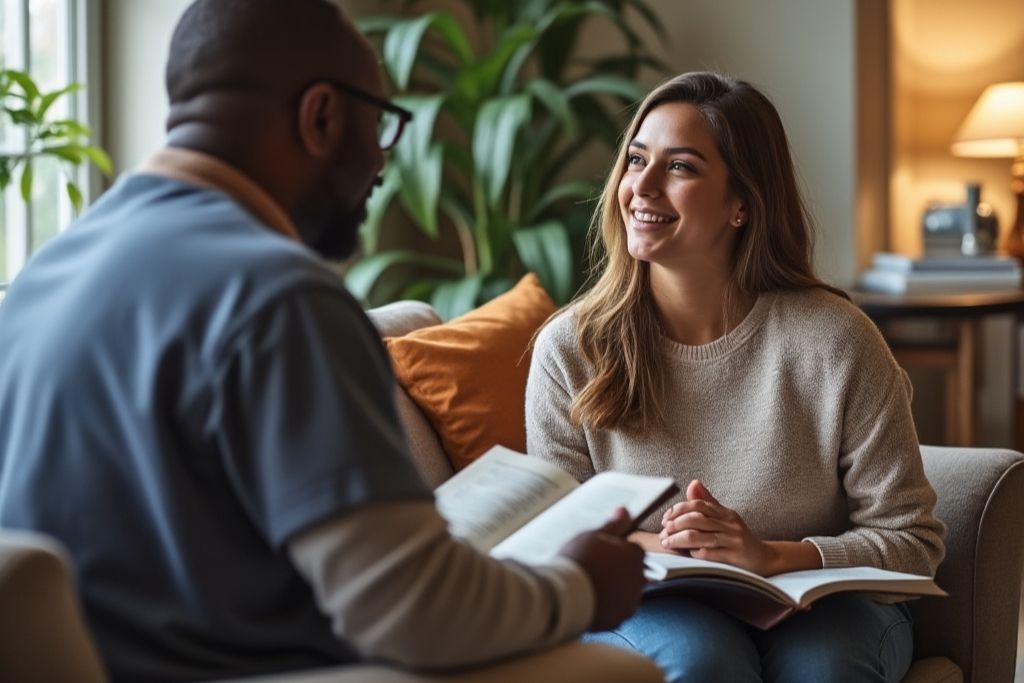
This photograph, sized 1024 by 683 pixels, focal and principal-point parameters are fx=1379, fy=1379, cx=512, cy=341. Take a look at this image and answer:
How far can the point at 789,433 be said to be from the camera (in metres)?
1.91

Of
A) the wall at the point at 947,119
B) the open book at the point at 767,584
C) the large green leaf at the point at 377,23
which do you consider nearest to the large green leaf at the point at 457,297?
the large green leaf at the point at 377,23

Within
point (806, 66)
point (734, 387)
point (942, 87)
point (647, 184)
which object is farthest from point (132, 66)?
point (942, 87)

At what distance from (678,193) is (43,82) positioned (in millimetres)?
1696

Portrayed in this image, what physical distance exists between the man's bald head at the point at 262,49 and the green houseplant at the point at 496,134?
217 cm

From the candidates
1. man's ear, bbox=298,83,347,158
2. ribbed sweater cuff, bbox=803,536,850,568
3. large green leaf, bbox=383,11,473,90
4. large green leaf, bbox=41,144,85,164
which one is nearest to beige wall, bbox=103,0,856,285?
large green leaf, bbox=383,11,473,90

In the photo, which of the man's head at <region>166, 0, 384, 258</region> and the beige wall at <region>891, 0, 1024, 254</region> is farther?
the beige wall at <region>891, 0, 1024, 254</region>

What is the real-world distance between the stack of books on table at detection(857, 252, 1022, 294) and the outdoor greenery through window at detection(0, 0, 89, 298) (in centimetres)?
232

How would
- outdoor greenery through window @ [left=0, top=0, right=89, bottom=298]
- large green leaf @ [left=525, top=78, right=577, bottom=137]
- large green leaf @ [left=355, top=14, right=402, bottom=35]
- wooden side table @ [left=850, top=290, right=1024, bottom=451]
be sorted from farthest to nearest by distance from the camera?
1. wooden side table @ [left=850, top=290, right=1024, bottom=451]
2. large green leaf @ [left=355, top=14, right=402, bottom=35]
3. large green leaf @ [left=525, top=78, right=577, bottom=137]
4. outdoor greenery through window @ [left=0, top=0, right=89, bottom=298]

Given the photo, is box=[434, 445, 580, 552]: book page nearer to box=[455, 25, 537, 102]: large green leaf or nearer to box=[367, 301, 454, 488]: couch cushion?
box=[367, 301, 454, 488]: couch cushion

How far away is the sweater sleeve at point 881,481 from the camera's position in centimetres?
182

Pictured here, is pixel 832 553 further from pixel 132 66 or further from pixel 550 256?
pixel 132 66

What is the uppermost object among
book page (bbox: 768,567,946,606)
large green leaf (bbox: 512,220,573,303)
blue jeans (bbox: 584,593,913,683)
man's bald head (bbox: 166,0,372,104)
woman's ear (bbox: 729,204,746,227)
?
man's bald head (bbox: 166,0,372,104)

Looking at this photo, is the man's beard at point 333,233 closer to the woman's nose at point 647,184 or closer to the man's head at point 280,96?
the man's head at point 280,96

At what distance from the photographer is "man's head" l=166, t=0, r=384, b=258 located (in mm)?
1170
